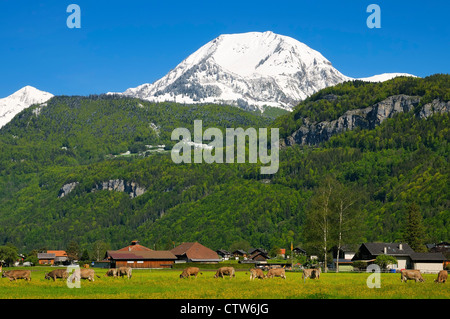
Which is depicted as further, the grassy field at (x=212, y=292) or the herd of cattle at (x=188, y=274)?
the herd of cattle at (x=188, y=274)

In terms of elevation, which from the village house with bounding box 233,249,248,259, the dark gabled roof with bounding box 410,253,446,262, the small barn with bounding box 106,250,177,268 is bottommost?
the village house with bounding box 233,249,248,259

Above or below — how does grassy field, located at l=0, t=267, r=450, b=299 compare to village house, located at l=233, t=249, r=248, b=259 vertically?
above

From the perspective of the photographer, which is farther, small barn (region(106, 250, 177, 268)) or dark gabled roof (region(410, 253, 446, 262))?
small barn (region(106, 250, 177, 268))

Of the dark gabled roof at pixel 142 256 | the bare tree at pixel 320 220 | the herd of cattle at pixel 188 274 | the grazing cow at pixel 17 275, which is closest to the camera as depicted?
the herd of cattle at pixel 188 274

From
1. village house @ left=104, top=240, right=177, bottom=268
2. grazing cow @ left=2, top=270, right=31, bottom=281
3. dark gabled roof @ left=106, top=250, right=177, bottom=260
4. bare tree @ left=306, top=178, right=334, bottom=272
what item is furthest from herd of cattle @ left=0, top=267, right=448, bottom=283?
dark gabled roof @ left=106, top=250, right=177, bottom=260

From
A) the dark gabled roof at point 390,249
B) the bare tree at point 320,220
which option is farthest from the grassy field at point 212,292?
the dark gabled roof at point 390,249

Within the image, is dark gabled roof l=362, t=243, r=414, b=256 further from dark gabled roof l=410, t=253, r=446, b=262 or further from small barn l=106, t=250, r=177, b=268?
small barn l=106, t=250, r=177, b=268

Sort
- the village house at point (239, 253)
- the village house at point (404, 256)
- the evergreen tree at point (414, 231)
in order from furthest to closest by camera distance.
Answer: the village house at point (239, 253) → the evergreen tree at point (414, 231) → the village house at point (404, 256)

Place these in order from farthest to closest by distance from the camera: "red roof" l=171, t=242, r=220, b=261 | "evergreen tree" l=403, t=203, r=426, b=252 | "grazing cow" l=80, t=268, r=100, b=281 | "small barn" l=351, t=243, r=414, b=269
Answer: "red roof" l=171, t=242, r=220, b=261
"evergreen tree" l=403, t=203, r=426, b=252
"small barn" l=351, t=243, r=414, b=269
"grazing cow" l=80, t=268, r=100, b=281

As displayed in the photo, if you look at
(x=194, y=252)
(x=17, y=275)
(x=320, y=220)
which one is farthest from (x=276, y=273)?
(x=194, y=252)

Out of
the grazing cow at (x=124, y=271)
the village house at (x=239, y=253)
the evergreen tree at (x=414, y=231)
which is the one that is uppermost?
the evergreen tree at (x=414, y=231)

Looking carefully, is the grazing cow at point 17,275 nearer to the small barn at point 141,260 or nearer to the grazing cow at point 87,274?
the grazing cow at point 87,274

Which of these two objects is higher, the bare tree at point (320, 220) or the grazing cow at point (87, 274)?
the bare tree at point (320, 220)
